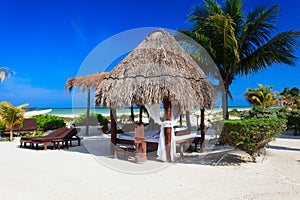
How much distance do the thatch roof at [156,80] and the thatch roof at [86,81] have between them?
9.29 feet

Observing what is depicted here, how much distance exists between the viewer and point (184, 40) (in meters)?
8.03

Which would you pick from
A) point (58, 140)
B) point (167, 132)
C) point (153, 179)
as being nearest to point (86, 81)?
point (58, 140)

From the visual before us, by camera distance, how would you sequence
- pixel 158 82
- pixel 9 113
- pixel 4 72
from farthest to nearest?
1. pixel 4 72
2. pixel 9 113
3. pixel 158 82

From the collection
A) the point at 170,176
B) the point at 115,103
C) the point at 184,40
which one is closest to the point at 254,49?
the point at 184,40

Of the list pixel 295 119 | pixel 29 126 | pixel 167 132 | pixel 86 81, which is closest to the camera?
pixel 167 132

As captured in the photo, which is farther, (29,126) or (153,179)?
(29,126)

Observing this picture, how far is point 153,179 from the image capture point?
3867mm

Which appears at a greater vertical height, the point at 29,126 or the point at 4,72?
the point at 4,72

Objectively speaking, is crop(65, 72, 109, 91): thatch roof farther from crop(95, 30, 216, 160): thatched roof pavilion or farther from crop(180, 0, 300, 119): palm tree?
crop(180, 0, 300, 119): palm tree

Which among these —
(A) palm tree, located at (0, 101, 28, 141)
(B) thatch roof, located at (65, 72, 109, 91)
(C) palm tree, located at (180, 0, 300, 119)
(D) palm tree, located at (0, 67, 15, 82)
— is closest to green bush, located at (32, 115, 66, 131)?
(D) palm tree, located at (0, 67, 15, 82)

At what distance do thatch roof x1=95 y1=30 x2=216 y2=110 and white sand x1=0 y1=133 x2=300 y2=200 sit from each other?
153cm

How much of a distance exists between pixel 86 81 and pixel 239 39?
6251 mm

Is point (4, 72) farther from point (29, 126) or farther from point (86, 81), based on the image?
point (86, 81)

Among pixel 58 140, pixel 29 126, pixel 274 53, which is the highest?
pixel 274 53
